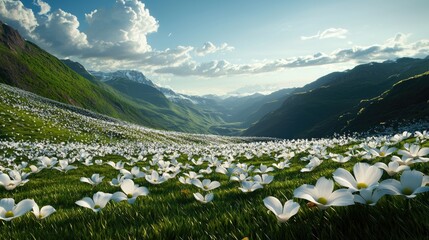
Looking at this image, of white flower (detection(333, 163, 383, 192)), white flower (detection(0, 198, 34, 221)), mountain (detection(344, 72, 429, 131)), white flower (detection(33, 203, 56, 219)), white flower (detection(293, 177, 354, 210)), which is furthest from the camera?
mountain (detection(344, 72, 429, 131))

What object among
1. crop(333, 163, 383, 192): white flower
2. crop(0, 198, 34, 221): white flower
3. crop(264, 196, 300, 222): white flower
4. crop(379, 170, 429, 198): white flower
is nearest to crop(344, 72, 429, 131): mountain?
crop(333, 163, 383, 192): white flower

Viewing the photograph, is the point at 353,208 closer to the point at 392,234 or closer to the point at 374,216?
the point at 374,216

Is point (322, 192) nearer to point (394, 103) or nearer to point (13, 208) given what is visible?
point (13, 208)

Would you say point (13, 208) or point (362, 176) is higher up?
point (362, 176)

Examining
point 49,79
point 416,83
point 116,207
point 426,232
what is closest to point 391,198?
point 426,232

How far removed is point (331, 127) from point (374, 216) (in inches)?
6912

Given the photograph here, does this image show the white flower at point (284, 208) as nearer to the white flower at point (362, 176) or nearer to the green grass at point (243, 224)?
the green grass at point (243, 224)

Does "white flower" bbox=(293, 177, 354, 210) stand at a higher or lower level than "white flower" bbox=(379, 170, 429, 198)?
lower

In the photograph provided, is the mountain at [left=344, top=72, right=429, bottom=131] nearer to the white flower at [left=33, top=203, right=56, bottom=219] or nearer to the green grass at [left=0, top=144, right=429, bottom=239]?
the green grass at [left=0, top=144, right=429, bottom=239]

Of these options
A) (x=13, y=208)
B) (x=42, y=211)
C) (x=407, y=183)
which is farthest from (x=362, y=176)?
(x=13, y=208)

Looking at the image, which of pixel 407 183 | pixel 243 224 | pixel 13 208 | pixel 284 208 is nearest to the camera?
pixel 407 183

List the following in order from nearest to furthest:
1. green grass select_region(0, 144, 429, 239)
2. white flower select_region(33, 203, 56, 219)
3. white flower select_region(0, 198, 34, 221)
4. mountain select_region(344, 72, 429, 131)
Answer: green grass select_region(0, 144, 429, 239)
white flower select_region(0, 198, 34, 221)
white flower select_region(33, 203, 56, 219)
mountain select_region(344, 72, 429, 131)

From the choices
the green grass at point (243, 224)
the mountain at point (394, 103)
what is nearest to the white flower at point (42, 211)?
the green grass at point (243, 224)

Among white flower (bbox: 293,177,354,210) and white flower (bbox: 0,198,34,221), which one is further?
white flower (bbox: 0,198,34,221)
